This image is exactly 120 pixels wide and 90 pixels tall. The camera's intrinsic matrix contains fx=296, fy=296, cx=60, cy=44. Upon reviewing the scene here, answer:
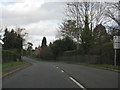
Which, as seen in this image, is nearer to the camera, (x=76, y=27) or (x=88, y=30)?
(x=88, y=30)

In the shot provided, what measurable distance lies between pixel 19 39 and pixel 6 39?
5177 millimetres

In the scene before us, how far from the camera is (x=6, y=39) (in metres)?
108

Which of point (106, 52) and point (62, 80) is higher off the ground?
point (106, 52)

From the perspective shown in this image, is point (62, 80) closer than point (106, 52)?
Yes

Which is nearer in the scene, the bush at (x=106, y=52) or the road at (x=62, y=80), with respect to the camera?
the road at (x=62, y=80)

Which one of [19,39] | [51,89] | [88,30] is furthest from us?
[19,39]

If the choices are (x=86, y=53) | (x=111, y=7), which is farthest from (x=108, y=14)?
(x=86, y=53)

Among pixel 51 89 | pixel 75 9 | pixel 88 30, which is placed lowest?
pixel 51 89

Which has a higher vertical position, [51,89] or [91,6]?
[91,6]

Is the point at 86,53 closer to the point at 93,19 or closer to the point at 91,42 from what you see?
the point at 91,42

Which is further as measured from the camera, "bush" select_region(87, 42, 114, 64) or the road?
"bush" select_region(87, 42, 114, 64)

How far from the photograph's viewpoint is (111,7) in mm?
41969

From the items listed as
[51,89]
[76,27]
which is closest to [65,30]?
[76,27]

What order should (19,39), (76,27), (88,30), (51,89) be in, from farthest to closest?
(19,39) < (76,27) < (88,30) < (51,89)
